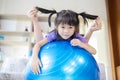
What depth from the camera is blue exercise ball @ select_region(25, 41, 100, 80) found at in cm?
67

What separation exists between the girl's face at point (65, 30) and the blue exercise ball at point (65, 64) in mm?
52

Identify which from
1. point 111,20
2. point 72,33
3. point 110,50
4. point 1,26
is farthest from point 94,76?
point 1,26

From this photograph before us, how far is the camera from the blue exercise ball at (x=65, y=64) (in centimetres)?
67

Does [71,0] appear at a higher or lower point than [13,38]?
higher

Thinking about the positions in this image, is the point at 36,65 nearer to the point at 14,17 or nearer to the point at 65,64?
the point at 65,64

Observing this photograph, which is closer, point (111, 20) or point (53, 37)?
point (53, 37)

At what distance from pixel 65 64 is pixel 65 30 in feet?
0.53

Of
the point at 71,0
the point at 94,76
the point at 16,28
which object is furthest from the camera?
the point at 71,0

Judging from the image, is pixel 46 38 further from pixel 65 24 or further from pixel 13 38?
pixel 13 38

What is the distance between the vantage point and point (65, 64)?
679 mm

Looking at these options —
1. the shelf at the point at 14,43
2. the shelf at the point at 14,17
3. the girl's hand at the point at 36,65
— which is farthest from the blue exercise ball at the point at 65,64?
the shelf at the point at 14,17

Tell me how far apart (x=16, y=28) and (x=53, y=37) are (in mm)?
1878

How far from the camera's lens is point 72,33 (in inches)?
30.7

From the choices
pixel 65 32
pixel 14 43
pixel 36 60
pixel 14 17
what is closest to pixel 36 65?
pixel 36 60
